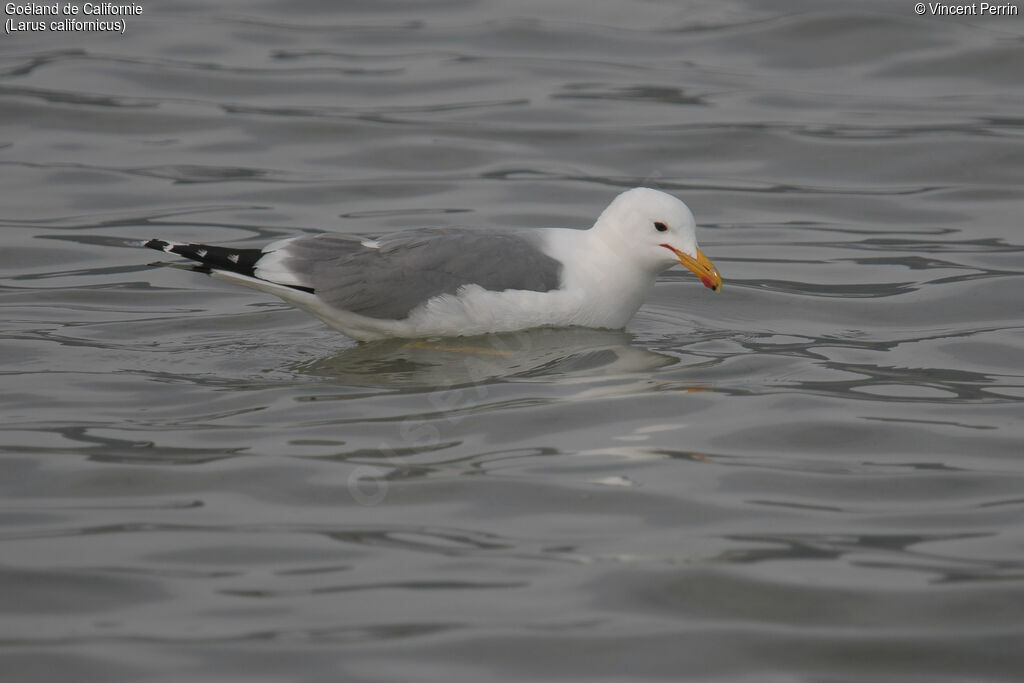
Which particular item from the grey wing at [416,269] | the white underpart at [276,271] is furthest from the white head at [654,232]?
the white underpart at [276,271]

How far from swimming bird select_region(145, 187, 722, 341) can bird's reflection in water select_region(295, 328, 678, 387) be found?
7cm

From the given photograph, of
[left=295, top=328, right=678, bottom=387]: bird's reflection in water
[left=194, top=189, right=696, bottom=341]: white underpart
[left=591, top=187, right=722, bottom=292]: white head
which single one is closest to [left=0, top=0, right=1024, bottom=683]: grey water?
[left=295, top=328, right=678, bottom=387]: bird's reflection in water

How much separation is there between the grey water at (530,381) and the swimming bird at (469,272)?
174 millimetres

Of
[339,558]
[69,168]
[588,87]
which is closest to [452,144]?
[588,87]

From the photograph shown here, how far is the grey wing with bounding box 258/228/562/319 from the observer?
24.6 ft

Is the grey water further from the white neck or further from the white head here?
the white head

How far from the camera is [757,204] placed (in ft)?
36.2

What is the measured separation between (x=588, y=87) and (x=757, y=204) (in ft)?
10.2

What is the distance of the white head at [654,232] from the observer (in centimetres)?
775

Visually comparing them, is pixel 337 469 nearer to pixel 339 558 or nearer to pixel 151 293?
pixel 339 558

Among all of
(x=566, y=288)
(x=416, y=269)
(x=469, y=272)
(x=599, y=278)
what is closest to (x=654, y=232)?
(x=599, y=278)

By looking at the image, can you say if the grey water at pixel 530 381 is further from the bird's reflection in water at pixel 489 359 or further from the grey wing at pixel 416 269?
the grey wing at pixel 416 269

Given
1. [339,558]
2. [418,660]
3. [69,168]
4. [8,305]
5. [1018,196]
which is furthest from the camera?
[69,168]

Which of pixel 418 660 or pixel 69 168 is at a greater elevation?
pixel 69 168
